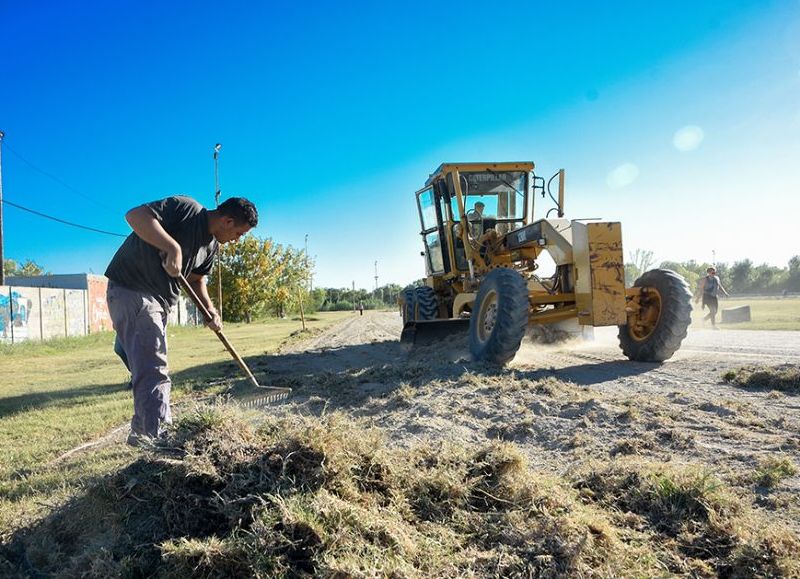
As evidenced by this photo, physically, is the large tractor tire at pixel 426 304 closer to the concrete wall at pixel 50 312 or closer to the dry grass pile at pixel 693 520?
the dry grass pile at pixel 693 520

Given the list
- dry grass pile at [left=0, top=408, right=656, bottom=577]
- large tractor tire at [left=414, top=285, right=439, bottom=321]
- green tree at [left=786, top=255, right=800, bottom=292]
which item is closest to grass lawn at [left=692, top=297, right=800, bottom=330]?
large tractor tire at [left=414, top=285, right=439, bottom=321]

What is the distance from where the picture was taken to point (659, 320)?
22.1ft

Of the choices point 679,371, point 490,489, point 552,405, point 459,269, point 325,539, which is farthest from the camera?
point 459,269

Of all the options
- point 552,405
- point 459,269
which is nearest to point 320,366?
point 459,269

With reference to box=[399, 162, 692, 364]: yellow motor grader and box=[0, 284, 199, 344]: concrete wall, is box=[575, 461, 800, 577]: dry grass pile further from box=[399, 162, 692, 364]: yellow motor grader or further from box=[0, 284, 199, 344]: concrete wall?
box=[0, 284, 199, 344]: concrete wall

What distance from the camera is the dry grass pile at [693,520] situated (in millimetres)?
1890

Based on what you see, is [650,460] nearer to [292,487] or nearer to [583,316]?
[292,487]

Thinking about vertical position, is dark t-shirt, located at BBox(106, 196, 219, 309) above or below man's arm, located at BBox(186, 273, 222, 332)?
above

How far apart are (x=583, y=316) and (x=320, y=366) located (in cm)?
446

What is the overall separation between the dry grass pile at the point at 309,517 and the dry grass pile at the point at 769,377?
146 inches

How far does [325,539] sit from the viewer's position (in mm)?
1820

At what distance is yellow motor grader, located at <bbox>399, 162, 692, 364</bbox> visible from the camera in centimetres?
634

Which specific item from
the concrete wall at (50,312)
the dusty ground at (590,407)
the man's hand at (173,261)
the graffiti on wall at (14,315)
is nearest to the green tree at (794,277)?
the dusty ground at (590,407)

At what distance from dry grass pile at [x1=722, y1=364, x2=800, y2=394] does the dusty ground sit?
181 mm
